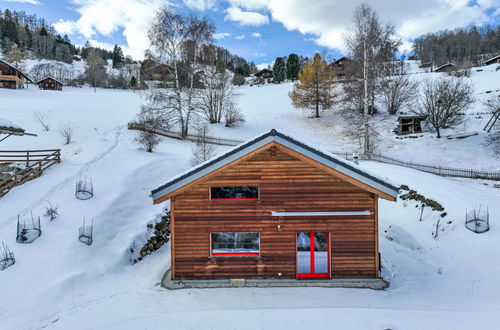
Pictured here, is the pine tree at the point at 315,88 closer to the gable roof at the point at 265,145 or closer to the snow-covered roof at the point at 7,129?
the gable roof at the point at 265,145

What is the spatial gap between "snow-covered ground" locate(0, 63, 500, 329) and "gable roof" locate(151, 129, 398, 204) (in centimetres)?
339

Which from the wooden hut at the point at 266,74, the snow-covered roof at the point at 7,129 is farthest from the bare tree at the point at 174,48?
the wooden hut at the point at 266,74

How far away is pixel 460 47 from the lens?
91.4 meters

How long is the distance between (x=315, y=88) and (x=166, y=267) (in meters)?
35.1

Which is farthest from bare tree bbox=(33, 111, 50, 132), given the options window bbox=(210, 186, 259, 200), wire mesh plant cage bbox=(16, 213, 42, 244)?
window bbox=(210, 186, 259, 200)

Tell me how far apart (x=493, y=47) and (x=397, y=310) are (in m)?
114

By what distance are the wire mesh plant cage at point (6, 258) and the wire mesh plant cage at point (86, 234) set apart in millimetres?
2234

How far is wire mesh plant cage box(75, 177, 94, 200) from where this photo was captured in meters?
14.5

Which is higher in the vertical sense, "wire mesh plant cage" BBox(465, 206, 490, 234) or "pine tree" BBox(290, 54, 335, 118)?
"pine tree" BBox(290, 54, 335, 118)

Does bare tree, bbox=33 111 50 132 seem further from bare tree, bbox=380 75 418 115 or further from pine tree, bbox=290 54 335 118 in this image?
bare tree, bbox=380 75 418 115

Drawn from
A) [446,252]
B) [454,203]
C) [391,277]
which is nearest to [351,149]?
[454,203]

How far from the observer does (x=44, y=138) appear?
25531 mm

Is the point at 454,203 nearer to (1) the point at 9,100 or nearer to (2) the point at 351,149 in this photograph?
(2) the point at 351,149

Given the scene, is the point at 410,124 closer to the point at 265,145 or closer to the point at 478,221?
the point at 478,221
